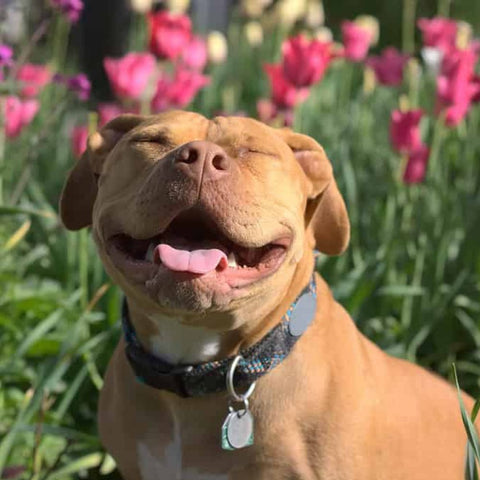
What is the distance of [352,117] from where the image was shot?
609 cm

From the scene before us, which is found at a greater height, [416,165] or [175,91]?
[175,91]

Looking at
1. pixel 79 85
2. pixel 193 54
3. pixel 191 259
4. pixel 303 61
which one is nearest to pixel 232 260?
pixel 191 259

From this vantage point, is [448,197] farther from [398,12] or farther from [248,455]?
[398,12]

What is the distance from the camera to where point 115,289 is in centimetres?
398

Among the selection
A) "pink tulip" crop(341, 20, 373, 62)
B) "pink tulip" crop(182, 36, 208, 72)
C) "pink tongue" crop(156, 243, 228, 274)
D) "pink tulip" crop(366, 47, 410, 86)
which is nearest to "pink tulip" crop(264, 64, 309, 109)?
"pink tulip" crop(182, 36, 208, 72)

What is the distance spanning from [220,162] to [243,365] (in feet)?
2.01

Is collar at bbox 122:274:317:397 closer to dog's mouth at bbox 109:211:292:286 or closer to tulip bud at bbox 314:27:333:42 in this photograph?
dog's mouth at bbox 109:211:292:286

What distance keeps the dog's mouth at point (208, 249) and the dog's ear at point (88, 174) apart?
43 centimetres

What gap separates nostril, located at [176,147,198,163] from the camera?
2.35 metres

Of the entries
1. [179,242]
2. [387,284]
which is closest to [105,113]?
[387,284]

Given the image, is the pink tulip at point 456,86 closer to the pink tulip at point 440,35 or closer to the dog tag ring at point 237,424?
the pink tulip at point 440,35

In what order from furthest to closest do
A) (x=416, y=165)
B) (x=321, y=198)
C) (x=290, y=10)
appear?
(x=290, y=10) < (x=416, y=165) < (x=321, y=198)

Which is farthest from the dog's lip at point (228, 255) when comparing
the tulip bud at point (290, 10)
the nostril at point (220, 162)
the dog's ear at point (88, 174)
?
the tulip bud at point (290, 10)

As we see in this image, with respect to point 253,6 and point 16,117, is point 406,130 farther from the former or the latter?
point 253,6
